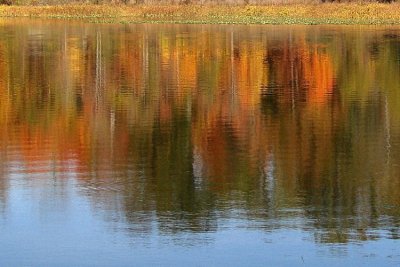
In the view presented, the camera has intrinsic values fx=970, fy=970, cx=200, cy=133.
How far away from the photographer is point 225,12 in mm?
78938

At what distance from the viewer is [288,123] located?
914 inches

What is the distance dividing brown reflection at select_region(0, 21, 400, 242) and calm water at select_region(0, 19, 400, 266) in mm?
51

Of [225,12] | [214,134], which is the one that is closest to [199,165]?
[214,134]

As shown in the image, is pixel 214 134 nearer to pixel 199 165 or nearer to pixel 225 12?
pixel 199 165

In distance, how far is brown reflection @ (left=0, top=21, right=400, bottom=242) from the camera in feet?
48.4

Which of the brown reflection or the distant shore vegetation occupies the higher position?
the distant shore vegetation

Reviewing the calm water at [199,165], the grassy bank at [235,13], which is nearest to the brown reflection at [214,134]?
the calm water at [199,165]

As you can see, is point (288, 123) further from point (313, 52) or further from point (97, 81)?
point (313, 52)

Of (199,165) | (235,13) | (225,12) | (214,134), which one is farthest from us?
(225,12)

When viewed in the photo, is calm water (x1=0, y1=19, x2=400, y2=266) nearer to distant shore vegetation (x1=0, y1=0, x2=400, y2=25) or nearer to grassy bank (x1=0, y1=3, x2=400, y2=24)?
grassy bank (x1=0, y1=3, x2=400, y2=24)

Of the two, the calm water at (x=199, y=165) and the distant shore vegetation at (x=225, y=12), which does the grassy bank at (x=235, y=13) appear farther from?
the calm water at (x=199, y=165)

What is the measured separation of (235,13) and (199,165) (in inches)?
2410

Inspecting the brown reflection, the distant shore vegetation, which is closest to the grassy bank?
the distant shore vegetation

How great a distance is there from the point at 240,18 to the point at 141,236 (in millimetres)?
64455
